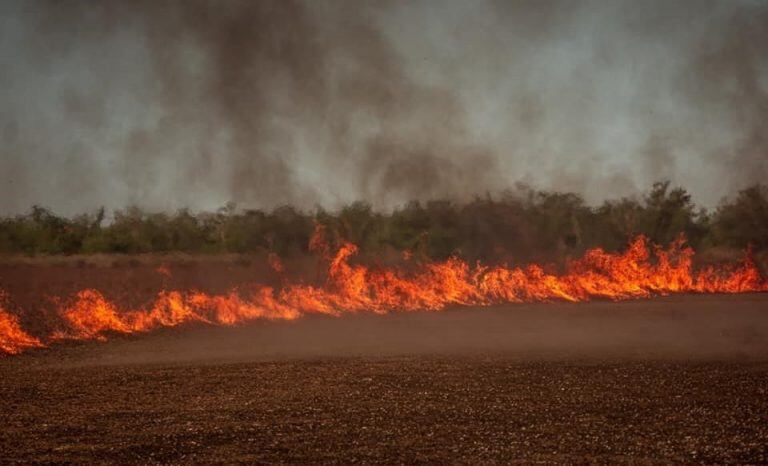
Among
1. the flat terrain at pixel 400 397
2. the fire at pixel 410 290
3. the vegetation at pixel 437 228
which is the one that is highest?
the vegetation at pixel 437 228

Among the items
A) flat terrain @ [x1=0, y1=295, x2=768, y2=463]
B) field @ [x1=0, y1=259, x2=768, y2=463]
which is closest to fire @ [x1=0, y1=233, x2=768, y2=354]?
field @ [x1=0, y1=259, x2=768, y2=463]

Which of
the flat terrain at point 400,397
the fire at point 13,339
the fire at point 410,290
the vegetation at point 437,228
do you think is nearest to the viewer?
the flat terrain at point 400,397

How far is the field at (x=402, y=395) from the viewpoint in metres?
9.62

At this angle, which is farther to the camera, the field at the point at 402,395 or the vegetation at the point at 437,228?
the vegetation at the point at 437,228

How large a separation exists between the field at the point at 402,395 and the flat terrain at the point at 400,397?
4 centimetres

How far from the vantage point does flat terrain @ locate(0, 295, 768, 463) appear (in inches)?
378

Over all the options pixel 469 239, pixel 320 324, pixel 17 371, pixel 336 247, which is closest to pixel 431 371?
pixel 17 371

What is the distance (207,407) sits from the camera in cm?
1234

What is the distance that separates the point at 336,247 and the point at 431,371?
940 inches

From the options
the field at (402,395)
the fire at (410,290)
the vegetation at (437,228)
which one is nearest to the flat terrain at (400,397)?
the field at (402,395)

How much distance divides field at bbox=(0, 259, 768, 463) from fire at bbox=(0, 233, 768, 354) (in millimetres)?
2955

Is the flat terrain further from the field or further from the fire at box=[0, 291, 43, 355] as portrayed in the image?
the fire at box=[0, 291, 43, 355]

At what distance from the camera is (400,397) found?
42.0 feet

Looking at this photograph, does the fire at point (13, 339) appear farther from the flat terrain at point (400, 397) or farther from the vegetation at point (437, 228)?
the vegetation at point (437, 228)
